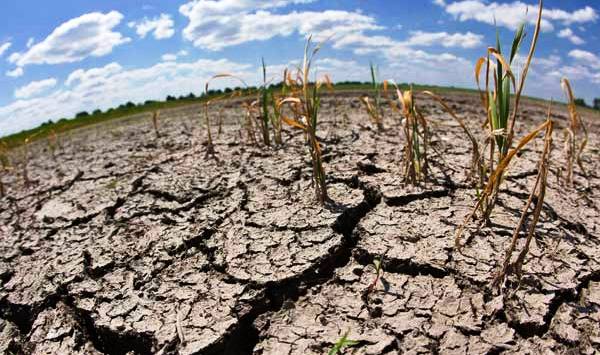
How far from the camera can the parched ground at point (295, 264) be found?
4.37 ft

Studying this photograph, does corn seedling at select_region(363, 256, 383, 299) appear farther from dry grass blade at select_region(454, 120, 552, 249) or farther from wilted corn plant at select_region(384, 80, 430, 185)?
wilted corn plant at select_region(384, 80, 430, 185)

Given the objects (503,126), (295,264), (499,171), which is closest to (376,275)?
Answer: (295,264)

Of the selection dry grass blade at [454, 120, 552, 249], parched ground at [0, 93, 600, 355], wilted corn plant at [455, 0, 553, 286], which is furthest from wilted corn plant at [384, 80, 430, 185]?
dry grass blade at [454, 120, 552, 249]

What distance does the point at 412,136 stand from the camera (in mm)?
1978

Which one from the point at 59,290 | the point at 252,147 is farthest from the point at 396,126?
the point at 59,290

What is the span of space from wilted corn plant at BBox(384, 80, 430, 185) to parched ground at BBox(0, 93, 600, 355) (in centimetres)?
7

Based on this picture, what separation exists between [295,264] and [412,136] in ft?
2.62

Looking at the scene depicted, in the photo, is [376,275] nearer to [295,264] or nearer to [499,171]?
[295,264]

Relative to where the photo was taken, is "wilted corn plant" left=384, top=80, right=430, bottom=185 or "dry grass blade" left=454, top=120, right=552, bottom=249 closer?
"dry grass blade" left=454, top=120, right=552, bottom=249

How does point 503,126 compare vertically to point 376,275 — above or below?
above

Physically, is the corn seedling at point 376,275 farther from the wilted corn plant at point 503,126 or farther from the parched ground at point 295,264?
the wilted corn plant at point 503,126

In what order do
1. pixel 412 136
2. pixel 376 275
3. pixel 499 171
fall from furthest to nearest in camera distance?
pixel 412 136
pixel 376 275
pixel 499 171

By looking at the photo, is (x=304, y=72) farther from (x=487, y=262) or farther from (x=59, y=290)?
(x=59, y=290)

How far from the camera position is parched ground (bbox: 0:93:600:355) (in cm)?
133
